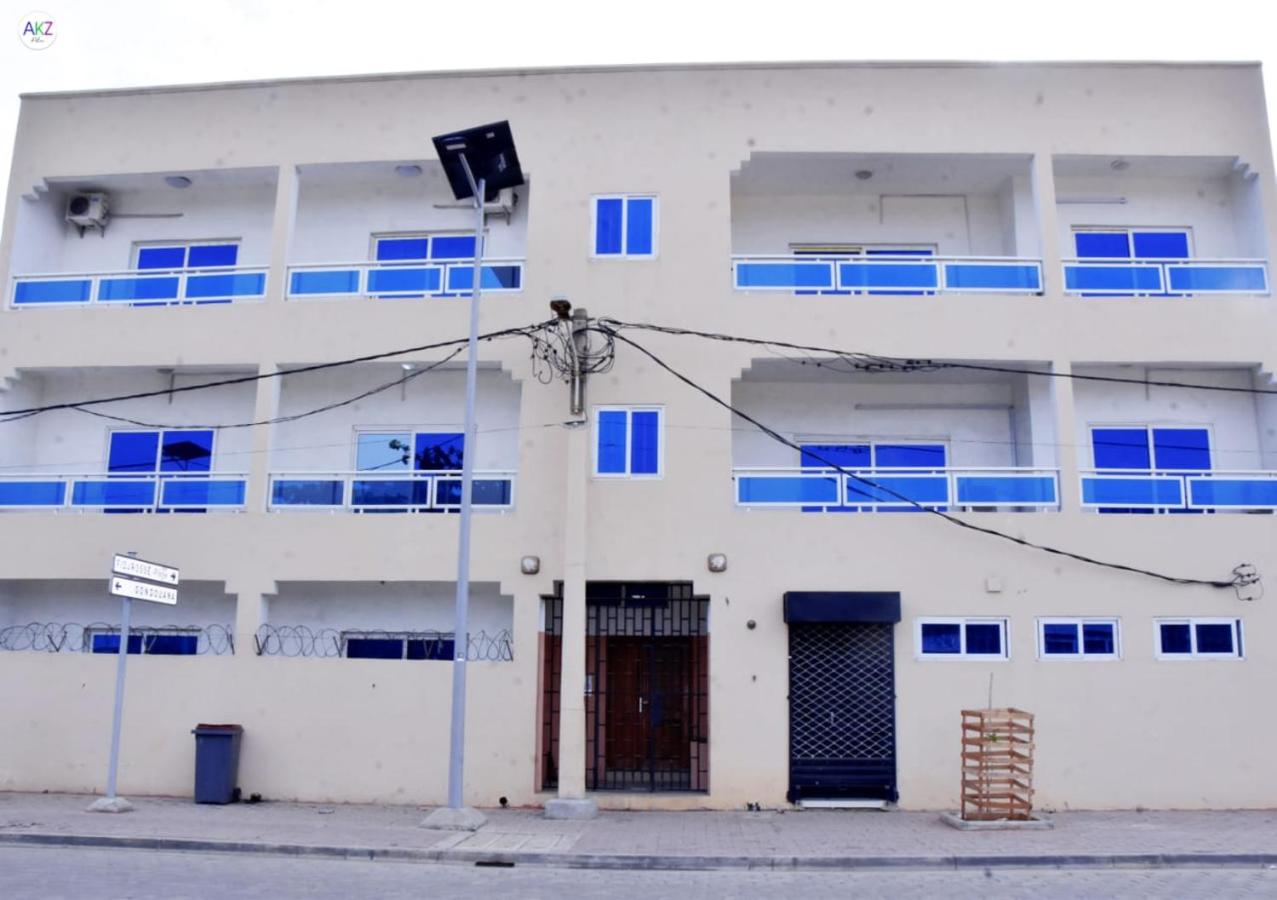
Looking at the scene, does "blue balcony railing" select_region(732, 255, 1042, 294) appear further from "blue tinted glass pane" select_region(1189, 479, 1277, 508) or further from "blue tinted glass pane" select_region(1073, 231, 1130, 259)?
"blue tinted glass pane" select_region(1189, 479, 1277, 508)

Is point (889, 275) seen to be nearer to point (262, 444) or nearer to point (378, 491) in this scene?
point (378, 491)

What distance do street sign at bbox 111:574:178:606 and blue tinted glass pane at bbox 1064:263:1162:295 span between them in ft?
44.4

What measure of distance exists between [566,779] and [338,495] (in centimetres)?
554

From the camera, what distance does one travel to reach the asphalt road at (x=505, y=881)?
380 inches

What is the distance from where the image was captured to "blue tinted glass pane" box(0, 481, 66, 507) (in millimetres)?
17391

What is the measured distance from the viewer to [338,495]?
55.1ft

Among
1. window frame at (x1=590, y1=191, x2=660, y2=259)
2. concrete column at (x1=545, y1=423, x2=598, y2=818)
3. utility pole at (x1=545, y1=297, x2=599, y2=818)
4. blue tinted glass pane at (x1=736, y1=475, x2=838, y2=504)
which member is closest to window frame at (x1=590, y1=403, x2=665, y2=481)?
utility pole at (x1=545, y1=297, x2=599, y2=818)

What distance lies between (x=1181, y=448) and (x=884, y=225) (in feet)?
19.0

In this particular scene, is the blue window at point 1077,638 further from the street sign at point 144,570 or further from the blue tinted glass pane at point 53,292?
the blue tinted glass pane at point 53,292

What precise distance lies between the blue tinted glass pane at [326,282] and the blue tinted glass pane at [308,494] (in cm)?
303

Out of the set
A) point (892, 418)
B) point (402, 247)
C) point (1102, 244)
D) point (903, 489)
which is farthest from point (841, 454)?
point (402, 247)

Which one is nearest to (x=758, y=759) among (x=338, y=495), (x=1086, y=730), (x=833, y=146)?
(x=1086, y=730)

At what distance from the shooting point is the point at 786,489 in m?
16.2

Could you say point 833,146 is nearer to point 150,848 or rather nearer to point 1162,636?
point 1162,636
